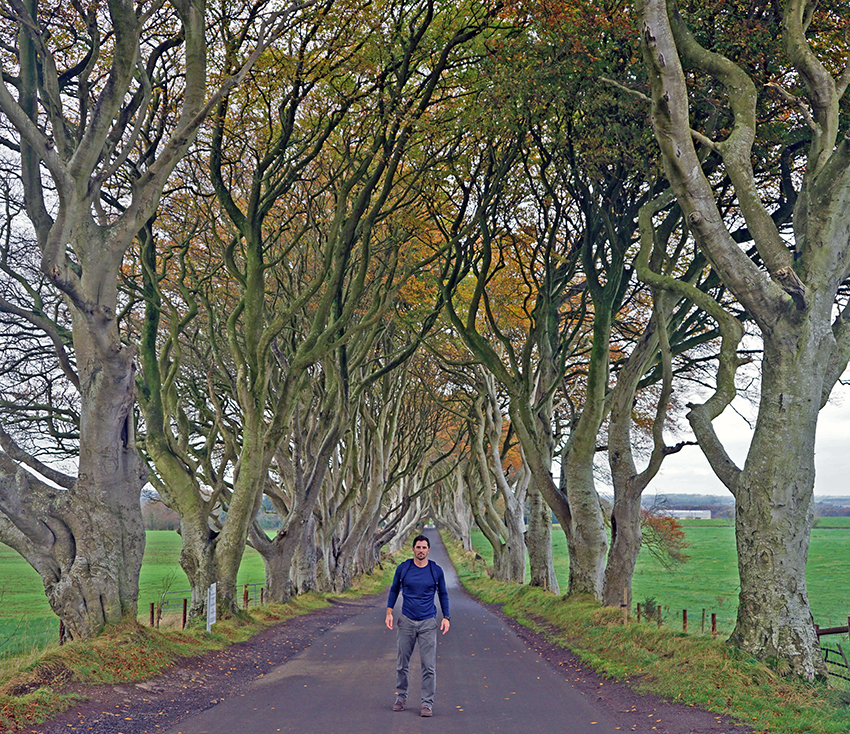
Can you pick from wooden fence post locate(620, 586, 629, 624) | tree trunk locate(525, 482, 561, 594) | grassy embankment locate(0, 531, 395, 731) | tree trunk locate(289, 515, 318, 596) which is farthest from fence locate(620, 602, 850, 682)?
tree trunk locate(289, 515, 318, 596)

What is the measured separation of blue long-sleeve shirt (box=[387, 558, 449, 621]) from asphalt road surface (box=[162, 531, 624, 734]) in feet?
3.02

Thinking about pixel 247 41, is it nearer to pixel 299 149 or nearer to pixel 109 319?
pixel 299 149

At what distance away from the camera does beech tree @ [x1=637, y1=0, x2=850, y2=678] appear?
835 centimetres

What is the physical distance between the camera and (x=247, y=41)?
504 inches

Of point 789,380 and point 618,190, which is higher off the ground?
Answer: point 618,190

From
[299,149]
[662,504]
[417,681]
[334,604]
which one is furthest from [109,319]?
[662,504]

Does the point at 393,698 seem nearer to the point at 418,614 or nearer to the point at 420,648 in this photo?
the point at 420,648

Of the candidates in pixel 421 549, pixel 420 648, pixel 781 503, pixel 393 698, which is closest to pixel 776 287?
pixel 781 503

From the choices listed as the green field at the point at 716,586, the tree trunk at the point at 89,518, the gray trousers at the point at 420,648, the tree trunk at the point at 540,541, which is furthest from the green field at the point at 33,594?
the green field at the point at 716,586

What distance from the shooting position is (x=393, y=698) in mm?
8148

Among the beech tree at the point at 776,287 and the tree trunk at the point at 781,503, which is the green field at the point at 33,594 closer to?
the tree trunk at the point at 781,503

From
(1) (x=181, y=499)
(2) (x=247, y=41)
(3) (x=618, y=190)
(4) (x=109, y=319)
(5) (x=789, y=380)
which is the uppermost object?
(2) (x=247, y=41)

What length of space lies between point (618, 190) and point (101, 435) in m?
9.43

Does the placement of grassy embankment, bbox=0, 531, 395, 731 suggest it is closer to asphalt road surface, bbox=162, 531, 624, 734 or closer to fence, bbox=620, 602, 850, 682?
asphalt road surface, bbox=162, 531, 624, 734
